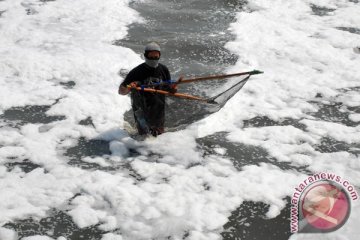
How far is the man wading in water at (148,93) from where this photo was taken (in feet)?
20.5

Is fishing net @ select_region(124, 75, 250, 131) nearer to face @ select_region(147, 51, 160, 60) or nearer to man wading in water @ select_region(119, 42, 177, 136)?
man wading in water @ select_region(119, 42, 177, 136)

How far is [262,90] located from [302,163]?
271cm

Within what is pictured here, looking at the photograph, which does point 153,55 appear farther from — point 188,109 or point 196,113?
point 196,113

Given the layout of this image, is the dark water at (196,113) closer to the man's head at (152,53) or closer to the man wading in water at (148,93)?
the man wading in water at (148,93)

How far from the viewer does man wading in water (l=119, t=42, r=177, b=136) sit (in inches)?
246

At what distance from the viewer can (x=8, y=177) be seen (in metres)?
5.69

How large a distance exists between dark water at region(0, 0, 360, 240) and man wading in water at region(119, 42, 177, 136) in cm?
29

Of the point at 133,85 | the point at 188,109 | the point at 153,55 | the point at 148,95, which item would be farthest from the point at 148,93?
the point at 188,109

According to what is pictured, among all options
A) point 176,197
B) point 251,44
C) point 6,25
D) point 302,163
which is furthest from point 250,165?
point 6,25

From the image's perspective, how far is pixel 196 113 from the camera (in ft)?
21.6

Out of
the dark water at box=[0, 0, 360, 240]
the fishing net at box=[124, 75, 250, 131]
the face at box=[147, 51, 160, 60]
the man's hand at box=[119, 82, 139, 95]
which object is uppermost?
the face at box=[147, 51, 160, 60]

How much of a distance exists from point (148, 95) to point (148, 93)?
0.11ft

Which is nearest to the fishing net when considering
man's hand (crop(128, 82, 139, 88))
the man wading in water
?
the man wading in water

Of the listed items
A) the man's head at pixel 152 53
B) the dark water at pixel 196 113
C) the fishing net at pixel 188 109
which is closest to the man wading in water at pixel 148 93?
the man's head at pixel 152 53
